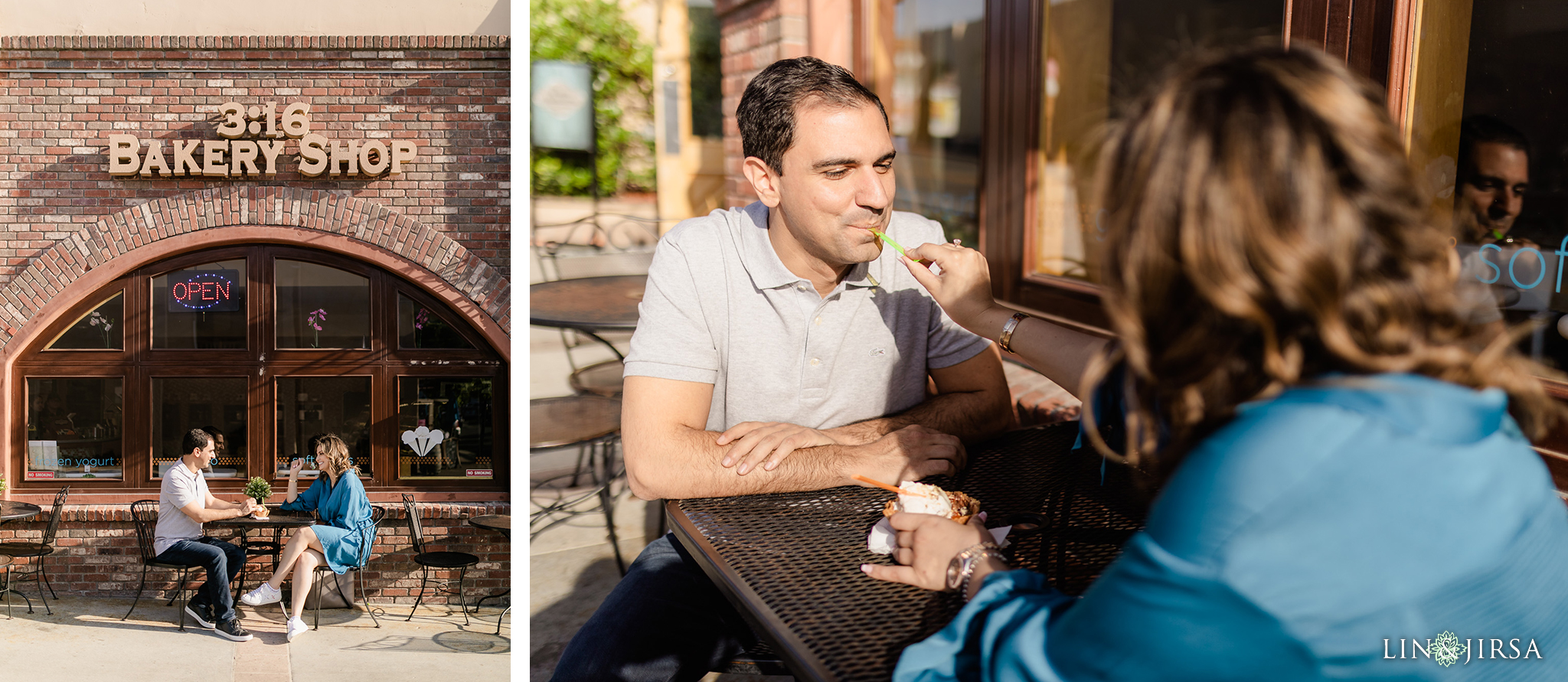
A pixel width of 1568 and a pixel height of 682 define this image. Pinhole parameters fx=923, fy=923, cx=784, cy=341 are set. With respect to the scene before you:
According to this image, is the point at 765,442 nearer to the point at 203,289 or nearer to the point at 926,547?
the point at 926,547

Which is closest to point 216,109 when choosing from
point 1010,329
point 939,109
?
point 939,109

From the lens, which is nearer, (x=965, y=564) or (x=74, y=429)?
(x=965, y=564)

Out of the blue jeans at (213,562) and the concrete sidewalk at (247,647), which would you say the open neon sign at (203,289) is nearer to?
the blue jeans at (213,562)

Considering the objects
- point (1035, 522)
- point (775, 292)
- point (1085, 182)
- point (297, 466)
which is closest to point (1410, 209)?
point (1035, 522)

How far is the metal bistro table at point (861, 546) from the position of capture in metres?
1.29

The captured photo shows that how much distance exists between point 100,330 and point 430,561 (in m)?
2.26

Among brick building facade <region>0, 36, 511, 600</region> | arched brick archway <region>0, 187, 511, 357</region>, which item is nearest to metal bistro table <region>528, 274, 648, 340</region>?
brick building facade <region>0, 36, 511, 600</region>

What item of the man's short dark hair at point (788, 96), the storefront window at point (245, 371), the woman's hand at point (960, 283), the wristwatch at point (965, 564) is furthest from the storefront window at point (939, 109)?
the wristwatch at point (965, 564)

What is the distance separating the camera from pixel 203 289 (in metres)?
5.21

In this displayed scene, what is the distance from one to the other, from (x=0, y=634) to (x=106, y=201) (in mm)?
2443

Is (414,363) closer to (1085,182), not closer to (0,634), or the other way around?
(0,634)

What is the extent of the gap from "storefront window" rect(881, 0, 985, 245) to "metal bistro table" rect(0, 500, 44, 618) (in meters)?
5.09

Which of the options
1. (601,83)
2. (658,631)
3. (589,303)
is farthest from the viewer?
(601,83)

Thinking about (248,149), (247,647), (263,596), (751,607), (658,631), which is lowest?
(247,647)
